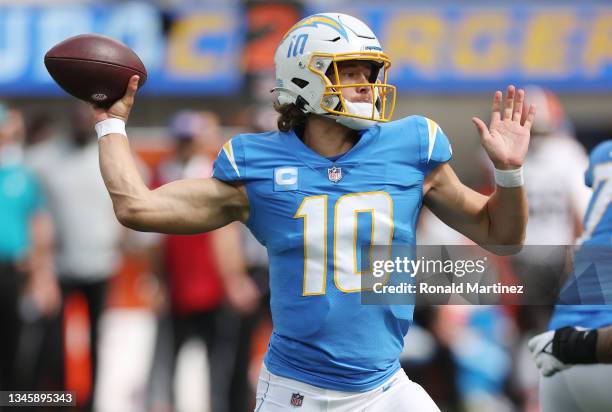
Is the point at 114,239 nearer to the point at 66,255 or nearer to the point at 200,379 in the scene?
the point at 66,255

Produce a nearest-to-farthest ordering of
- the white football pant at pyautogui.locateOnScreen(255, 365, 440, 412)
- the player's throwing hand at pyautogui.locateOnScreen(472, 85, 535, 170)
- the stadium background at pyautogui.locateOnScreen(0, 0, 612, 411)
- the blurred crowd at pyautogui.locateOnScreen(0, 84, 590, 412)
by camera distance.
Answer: the white football pant at pyautogui.locateOnScreen(255, 365, 440, 412) < the player's throwing hand at pyautogui.locateOnScreen(472, 85, 535, 170) < the blurred crowd at pyautogui.locateOnScreen(0, 84, 590, 412) < the stadium background at pyautogui.locateOnScreen(0, 0, 612, 411)

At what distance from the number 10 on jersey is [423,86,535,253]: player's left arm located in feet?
0.90

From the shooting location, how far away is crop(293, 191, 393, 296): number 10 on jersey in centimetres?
369

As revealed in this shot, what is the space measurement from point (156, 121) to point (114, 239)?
3.94m

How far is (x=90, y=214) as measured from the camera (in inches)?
289

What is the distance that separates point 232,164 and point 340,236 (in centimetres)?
45

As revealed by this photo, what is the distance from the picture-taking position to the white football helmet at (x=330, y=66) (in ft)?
12.5

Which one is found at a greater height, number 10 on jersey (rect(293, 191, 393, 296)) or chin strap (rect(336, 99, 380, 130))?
chin strap (rect(336, 99, 380, 130))

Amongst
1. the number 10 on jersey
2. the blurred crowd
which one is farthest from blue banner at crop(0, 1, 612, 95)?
the number 10 on jersey

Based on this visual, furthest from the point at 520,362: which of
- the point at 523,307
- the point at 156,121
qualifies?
the point at 156,121

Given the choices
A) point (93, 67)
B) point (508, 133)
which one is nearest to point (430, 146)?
point (508, 133)

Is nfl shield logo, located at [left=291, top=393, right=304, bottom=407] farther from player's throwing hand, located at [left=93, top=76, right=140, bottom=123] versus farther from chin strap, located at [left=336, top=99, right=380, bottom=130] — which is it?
player's throwing hand, located at [left=93, top=76, right=140, bottom=123]

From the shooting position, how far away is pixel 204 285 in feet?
24.0

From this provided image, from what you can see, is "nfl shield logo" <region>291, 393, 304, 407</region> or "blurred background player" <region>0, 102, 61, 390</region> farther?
"blurred background player" <region>0, 102, 61, 390</region>
